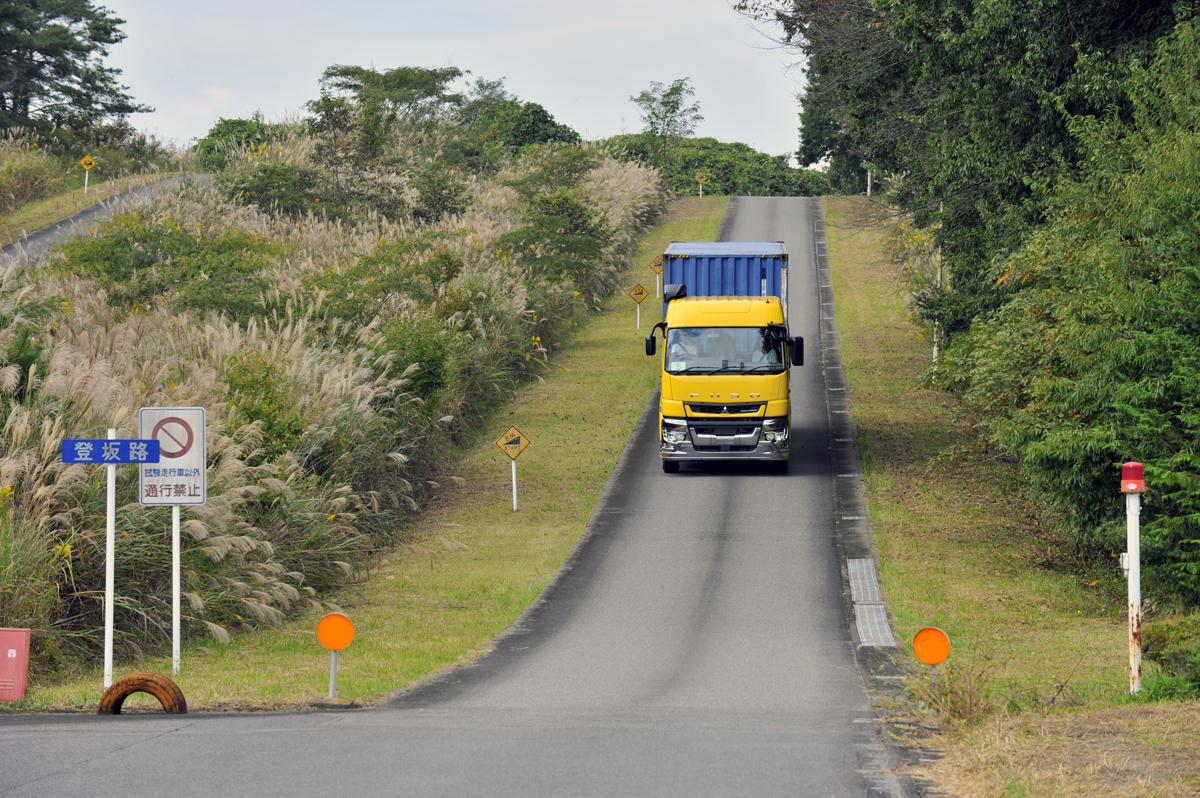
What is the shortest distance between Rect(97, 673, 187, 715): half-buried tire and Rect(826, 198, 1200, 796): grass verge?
7045mm

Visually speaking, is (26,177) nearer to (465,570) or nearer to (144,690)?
(465,570)

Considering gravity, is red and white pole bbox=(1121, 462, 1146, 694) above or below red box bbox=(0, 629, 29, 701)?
above

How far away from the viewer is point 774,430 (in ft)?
96.9

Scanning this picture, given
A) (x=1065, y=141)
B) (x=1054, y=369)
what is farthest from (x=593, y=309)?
(x=1054, y=369)

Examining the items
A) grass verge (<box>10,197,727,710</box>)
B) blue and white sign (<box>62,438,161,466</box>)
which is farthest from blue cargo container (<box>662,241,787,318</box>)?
blue and white sign (<box>62,438,161,466</box>)

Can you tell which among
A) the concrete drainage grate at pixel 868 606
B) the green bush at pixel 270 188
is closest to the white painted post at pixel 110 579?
the concrete drainage grate at pixel 868 606

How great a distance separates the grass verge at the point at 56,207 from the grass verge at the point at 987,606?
90.8 feet

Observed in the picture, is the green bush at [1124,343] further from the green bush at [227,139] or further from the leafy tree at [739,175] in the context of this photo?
the leafy tree at [739,175]

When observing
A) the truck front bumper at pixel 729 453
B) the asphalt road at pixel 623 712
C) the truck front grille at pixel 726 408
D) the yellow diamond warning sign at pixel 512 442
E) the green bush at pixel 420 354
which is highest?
the green bush at pixel 420 354

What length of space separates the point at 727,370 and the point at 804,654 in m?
11.6

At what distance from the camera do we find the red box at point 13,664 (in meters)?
14.8

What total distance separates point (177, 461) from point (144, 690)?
3433 mm

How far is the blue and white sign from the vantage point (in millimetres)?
15250

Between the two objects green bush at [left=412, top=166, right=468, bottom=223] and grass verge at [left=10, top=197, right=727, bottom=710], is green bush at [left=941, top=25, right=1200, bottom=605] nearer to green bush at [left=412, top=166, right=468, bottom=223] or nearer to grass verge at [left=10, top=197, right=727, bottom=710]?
grass verge at [left=10, top=197, right=727, bottom=710]
